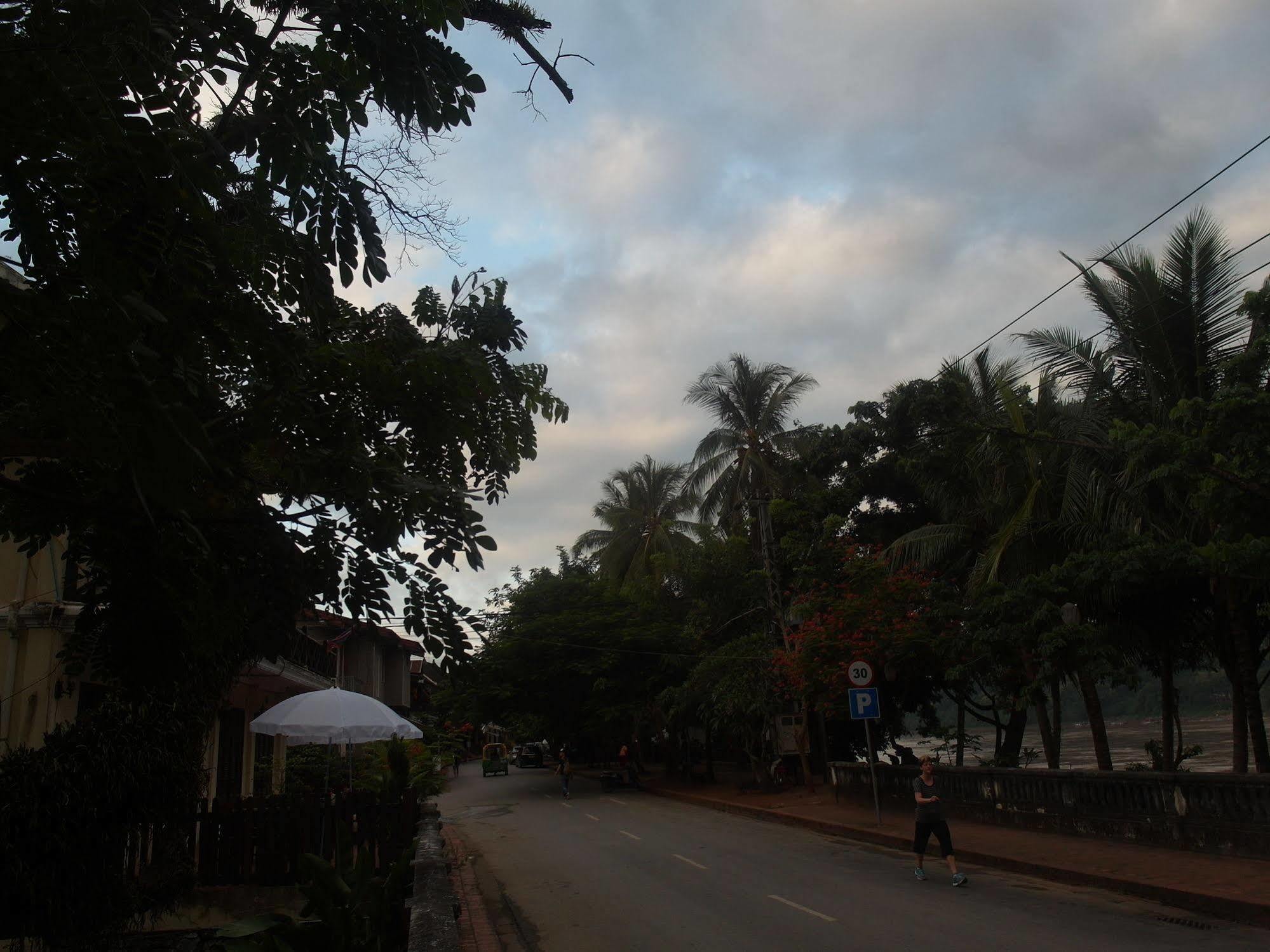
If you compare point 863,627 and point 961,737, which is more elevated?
point 863,627

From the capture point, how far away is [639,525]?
132ft

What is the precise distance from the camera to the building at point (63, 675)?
32.5ft

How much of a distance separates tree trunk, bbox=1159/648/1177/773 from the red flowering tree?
14.3ft

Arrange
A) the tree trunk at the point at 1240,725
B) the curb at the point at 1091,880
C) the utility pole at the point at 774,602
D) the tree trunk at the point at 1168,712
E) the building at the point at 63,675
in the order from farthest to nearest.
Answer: the utility pole at the point at 774,602 < the tree trunk at the point at 1168,712 < the tree trunk at the point at 1240,725 < the building at the point at 63,675 < the curb at the point at 1091,880

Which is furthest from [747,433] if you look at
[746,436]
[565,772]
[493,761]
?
[493,761]

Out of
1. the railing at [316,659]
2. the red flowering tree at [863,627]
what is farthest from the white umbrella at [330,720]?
the red flowering tree at [863,627]

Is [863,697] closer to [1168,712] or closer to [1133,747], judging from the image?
[1168,712]

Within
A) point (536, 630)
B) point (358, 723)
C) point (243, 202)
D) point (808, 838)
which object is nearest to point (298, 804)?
point (358, 723)

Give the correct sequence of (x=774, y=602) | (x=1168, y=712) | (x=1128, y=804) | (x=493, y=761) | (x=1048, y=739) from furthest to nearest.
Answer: (x=493, y=761)
(x=774, y=602)
(x=1048, y=739)
(x=1168, y=712)
(x=1128, y=804)

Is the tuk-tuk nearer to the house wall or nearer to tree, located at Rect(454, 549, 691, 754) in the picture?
tree, located at Rect(454, 549, 691, 754)

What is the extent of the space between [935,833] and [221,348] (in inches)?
419

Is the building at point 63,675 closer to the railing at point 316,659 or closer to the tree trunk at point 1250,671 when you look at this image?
the railing at point 316,659

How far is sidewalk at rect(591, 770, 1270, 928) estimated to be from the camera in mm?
9406

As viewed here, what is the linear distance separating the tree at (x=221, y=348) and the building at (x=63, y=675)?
51 cm
